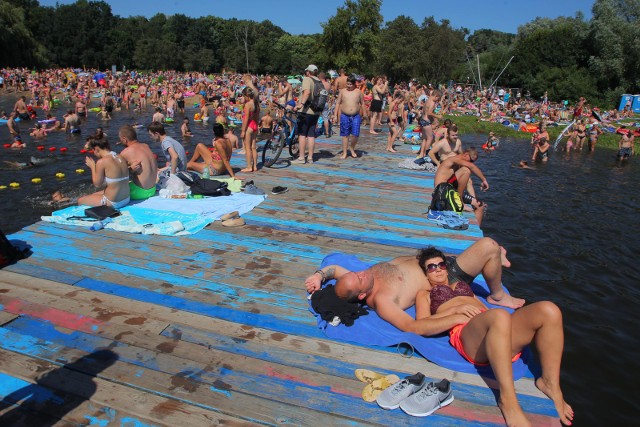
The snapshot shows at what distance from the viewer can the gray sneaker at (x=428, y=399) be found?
2719mm

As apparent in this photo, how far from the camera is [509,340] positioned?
9.18 ft

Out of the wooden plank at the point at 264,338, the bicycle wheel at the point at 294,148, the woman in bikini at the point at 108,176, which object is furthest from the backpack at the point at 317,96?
the wooden plank at the point at 264,338

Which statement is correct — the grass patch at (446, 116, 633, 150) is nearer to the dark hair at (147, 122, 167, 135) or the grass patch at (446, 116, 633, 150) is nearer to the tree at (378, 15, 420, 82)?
the dark hair at (147, 122, 167, 135)

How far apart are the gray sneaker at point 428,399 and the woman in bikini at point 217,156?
234 inches

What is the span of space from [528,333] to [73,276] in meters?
4.09

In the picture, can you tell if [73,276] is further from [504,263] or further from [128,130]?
[504,263]

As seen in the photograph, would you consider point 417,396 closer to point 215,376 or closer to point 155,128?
point 215,376

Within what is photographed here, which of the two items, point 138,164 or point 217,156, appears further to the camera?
point 217,156

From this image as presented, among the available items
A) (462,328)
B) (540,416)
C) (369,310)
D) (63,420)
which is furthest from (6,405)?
(540,416)

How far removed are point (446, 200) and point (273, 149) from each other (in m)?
4.15

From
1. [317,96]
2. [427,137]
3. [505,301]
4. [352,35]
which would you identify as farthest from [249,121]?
[352,35]

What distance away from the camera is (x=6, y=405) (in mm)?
2666

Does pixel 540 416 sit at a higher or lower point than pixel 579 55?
lower

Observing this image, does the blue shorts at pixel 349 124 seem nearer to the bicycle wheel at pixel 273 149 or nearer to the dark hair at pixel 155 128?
the bicycle wheel at pixel 273 149
